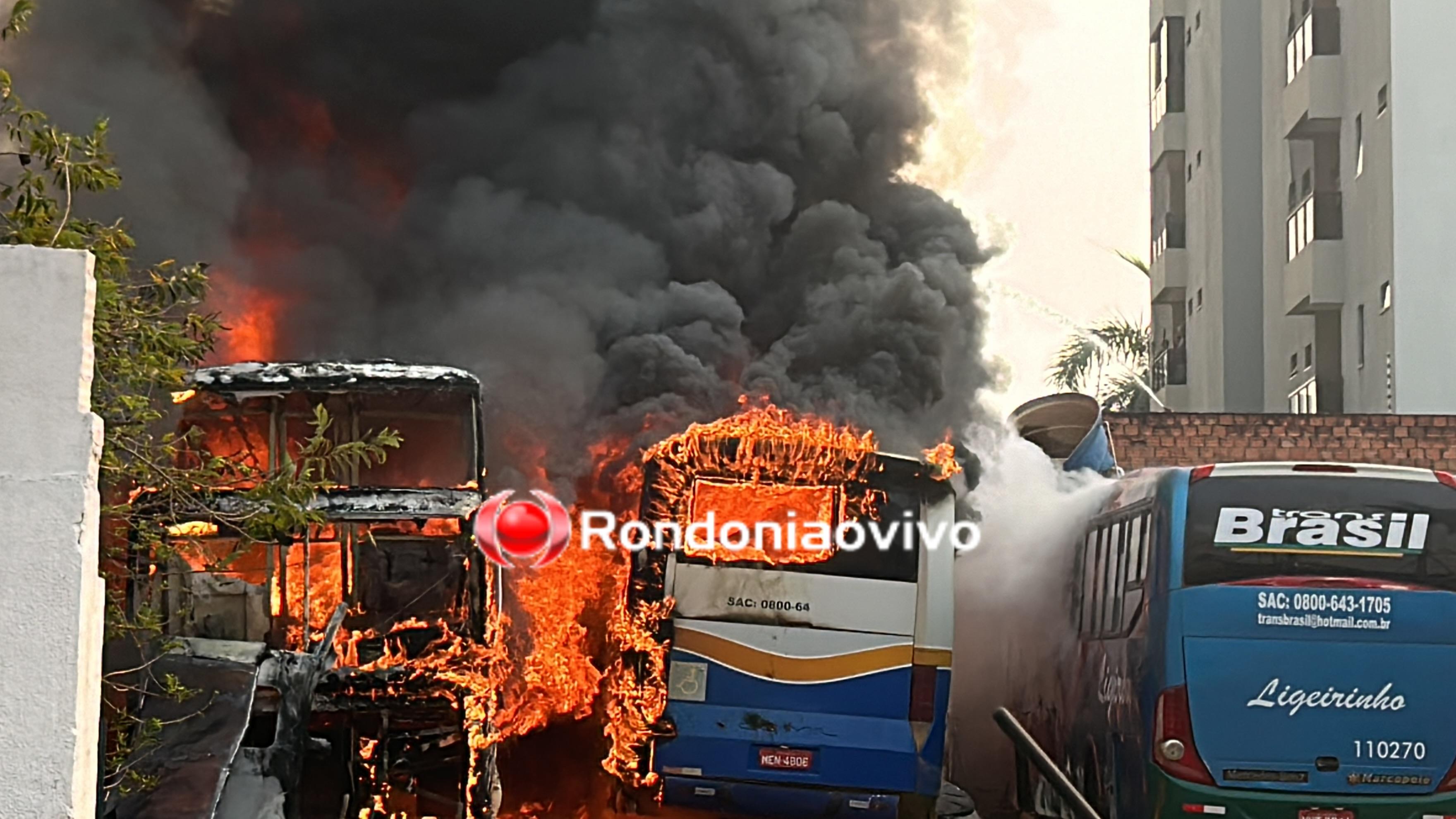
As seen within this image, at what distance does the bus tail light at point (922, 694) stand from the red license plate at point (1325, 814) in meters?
2.49

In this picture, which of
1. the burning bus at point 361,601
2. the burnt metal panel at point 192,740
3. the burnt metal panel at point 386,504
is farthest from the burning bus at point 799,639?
the burnt metal panel at point 192,740

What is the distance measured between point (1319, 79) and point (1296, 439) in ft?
26.3

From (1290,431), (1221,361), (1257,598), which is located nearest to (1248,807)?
(1257,598)

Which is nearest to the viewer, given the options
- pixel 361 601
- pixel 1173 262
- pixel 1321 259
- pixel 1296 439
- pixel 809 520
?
pixel 361 601

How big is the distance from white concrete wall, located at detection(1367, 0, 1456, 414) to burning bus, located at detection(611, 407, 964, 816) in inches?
504

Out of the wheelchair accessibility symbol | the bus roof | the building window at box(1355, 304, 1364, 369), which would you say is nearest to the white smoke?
the wheelchair accessibility symbol

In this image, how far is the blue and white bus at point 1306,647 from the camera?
1030 centimetres

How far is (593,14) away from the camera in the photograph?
21766mm

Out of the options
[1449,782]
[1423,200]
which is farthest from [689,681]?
[1423,200]

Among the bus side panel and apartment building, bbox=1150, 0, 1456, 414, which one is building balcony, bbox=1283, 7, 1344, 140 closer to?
apartment building, bbox=1150, 0, 1456, 414

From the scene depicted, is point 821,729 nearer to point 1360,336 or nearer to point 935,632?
point 935,632

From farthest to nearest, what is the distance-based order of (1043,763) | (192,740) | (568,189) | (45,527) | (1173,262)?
(1173,262) → (568,189) → (1043,763) → (192,740) → (45,527)

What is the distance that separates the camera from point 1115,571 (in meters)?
12.0

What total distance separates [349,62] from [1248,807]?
14.3 meters
